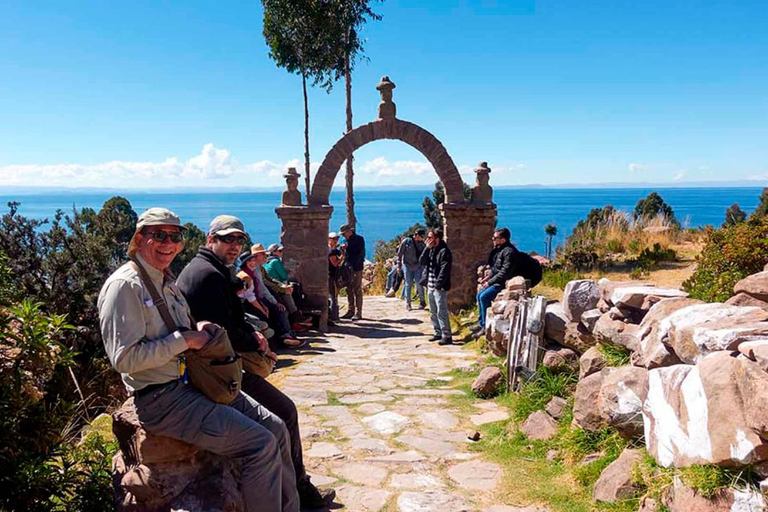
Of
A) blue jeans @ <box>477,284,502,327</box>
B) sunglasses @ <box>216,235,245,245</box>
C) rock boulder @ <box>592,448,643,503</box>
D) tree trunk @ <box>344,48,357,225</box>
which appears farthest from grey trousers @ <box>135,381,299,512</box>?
tree trunk @ <box>344,48,357,225</box>

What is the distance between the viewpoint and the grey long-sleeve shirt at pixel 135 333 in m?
2.67

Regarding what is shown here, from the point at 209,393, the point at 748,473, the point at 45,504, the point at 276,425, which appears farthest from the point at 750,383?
the point at 45,504

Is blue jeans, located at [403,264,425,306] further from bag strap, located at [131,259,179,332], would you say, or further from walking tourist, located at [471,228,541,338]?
bag strap, located at [131,259,179,332]

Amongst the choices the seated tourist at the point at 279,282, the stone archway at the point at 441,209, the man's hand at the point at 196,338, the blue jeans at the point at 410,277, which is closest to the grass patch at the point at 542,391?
the man's hand at the point at 196,338

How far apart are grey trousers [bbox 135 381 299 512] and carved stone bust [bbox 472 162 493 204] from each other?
9297 mm

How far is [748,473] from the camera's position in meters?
2.83

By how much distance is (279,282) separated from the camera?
9656 mm

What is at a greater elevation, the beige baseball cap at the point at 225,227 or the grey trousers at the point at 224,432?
the beige baseball cap at the point at 225,227

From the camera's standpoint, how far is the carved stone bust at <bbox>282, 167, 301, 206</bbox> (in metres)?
11.3

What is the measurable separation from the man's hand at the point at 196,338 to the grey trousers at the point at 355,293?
362 inches

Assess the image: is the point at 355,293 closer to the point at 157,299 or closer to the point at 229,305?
the point at 229,305

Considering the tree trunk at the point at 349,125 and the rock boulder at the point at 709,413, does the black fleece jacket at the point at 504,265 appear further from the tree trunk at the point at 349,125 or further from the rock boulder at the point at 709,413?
the tree trunk at the point at 349,125

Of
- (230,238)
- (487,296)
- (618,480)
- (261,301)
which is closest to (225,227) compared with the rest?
(230,238)

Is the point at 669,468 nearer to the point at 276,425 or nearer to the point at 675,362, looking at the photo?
the point at 675,362
